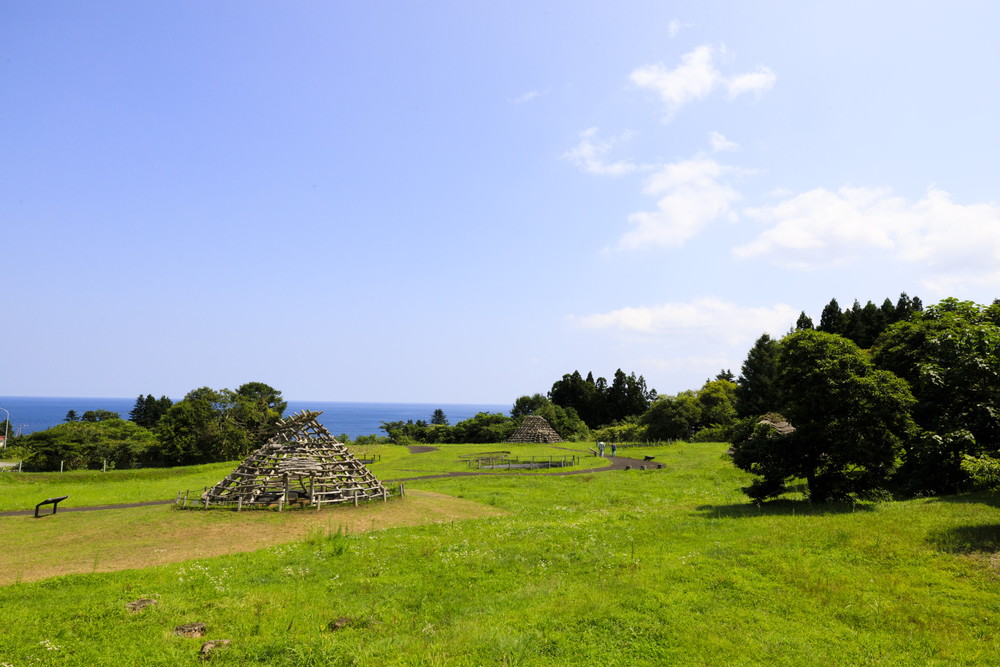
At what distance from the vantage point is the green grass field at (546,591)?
9.39 meters

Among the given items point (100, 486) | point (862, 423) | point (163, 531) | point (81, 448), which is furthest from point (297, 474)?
point (81, 448)

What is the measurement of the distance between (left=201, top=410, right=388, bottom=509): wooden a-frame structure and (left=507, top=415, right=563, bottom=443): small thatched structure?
55.3m

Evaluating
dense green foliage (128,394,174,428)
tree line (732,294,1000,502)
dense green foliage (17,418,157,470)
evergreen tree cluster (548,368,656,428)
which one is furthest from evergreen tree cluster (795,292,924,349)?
dense green foliage (128,394,174,428)

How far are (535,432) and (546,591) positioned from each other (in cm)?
7190

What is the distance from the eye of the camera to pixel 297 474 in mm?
27688

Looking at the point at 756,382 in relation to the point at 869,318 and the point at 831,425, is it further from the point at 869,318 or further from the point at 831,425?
the point at 831,425

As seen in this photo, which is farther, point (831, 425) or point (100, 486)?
point (100, 486)

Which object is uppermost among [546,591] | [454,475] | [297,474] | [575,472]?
[297,474]

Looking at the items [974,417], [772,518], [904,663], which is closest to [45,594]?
[904,663]

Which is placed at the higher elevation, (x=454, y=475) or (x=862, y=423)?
(x=862, y=423)

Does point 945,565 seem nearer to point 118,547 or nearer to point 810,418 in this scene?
point 810,418

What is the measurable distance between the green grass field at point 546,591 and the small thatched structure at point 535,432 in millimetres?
60873

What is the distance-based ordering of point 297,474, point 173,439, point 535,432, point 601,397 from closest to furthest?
point 297,474, point 173,439, point 535,432, point 601,397

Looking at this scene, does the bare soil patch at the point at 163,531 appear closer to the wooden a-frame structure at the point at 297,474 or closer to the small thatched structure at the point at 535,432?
the wooden a-frame structure at the point at 297,474
